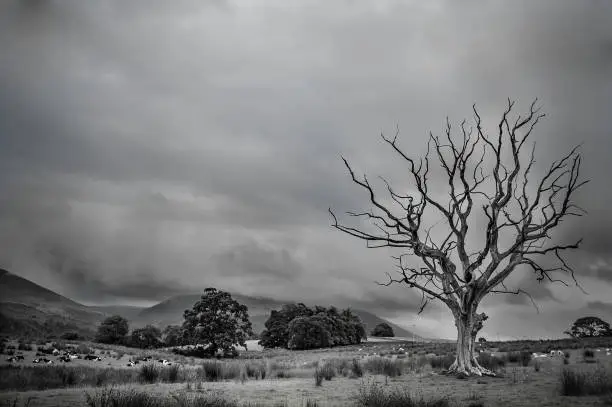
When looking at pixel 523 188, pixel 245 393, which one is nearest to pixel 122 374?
pixel 245 393

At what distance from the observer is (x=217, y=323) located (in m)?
46.7

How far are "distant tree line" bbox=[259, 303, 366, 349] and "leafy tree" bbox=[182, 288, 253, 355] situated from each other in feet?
45.9

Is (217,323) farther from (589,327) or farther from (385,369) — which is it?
(589,327)

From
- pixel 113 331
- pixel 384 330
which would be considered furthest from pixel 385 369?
pixel 384 330

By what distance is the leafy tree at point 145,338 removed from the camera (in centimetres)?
5497

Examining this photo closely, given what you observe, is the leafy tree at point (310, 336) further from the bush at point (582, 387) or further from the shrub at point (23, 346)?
the bush at point (582, 387)

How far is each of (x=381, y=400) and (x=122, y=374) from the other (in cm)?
1204

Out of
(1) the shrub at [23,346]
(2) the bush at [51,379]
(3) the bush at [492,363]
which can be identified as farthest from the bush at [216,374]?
(1) the shrub at [23,346]

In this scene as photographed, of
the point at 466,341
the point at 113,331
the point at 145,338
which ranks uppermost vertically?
the point at 466,341

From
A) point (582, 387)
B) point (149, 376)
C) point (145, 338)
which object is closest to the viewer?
point (582, 387)

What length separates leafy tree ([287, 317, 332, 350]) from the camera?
60969 mm

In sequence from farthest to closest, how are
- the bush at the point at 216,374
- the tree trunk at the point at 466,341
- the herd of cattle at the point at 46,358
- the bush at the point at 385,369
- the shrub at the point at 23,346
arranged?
the shrub at the point at 23,346 → the herd of cattle at the point at 46,358 → the bush at the point at 385,369 → the bush at the point at 216,374 → the tree trunk at the point at 466,341

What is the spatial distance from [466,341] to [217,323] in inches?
1353

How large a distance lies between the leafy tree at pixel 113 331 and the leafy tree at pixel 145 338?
1.55m
